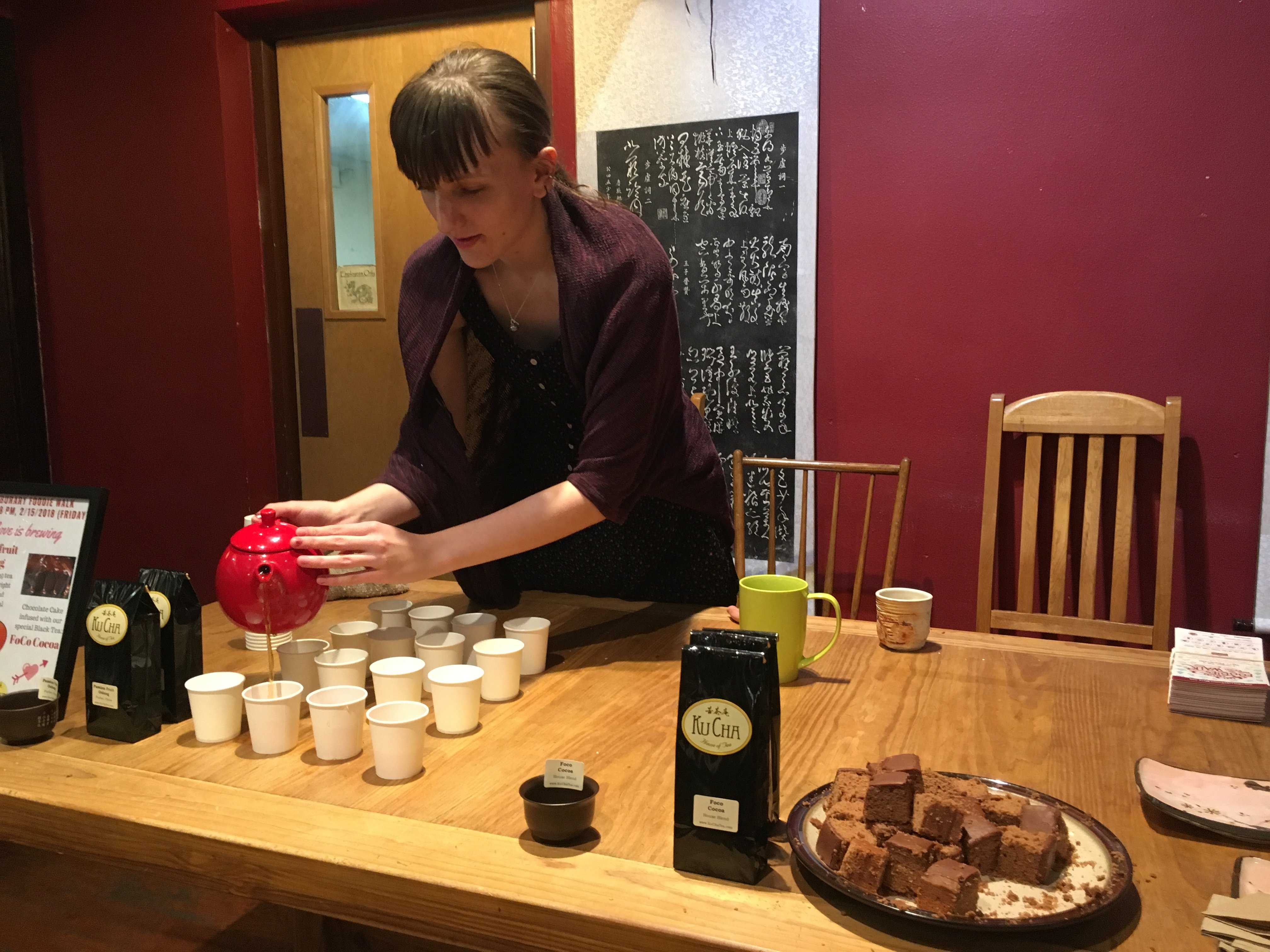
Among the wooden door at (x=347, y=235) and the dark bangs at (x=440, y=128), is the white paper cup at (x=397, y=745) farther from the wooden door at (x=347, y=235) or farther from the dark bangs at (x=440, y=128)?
the wooden door at (x=347, y=235)

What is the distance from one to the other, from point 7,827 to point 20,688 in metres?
0.24

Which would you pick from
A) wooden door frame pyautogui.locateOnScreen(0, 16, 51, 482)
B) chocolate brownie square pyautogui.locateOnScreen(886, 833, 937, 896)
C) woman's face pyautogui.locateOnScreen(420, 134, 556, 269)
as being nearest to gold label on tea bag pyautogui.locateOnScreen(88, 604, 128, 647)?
woman's face pyautogui.locateOnScreen(420, 134, 556, 269)

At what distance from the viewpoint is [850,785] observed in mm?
841

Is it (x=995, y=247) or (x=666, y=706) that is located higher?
(x=995, y=247)

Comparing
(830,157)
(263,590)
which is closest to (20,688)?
(263,590)

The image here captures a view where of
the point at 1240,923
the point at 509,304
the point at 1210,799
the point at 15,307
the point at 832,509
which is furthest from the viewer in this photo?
the point at 15,307

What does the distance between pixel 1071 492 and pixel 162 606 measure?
2.05 metres

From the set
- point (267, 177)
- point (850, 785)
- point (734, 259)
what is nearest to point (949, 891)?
point (850, 785)

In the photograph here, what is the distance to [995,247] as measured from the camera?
250cm

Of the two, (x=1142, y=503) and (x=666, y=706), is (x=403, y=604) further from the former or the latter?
(x=1142, y=503)

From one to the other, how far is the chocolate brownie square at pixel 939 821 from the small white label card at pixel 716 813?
0.46ft

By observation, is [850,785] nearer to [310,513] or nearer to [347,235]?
[310,513]

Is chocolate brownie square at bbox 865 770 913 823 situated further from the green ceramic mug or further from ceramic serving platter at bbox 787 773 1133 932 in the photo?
the green ceramic mug

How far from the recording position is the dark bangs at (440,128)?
1.17 m
